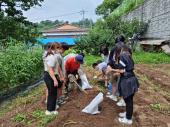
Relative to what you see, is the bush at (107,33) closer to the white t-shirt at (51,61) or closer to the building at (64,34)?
the building at (64,34)

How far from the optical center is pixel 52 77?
7.33m

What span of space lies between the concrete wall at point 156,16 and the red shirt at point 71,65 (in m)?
11.9

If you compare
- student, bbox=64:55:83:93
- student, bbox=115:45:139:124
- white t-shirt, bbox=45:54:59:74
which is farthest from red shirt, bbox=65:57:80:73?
student, bbox=115:45:139:124

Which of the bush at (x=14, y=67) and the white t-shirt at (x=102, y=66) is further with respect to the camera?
the bush at (x=14, y=67)

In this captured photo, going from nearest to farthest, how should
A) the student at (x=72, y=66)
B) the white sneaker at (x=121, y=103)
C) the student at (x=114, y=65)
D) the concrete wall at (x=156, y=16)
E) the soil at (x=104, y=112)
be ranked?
the soil at (x=104, y=112) → the student at (x=114, y=65) → the white sneaker at (x=121, y=103) → the student at (x=72, y=66) → the concrete wall at (x=156, y=16)

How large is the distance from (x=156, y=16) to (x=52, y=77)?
1638 cm

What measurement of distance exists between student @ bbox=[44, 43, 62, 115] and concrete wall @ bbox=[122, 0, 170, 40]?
13311mm

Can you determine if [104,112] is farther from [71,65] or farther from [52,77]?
[71,65]

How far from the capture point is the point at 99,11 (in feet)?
222

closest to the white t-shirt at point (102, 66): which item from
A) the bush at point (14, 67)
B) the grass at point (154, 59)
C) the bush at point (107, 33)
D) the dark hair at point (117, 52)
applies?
the dark hair at point (117, 52)

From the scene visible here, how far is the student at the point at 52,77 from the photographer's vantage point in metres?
7.37

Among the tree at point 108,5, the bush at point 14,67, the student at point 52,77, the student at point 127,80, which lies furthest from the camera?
the tree at point 108,5

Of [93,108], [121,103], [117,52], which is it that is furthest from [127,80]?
[121,103]

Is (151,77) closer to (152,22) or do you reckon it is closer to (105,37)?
(105,37)
